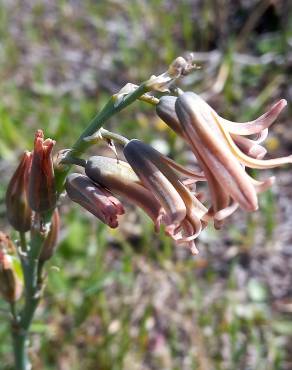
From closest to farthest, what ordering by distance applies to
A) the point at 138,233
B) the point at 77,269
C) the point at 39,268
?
the point at 39,268 < the point at 77,269 < the point at 138,233

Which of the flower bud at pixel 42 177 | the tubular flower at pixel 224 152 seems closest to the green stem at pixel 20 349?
the flower bud at pixel 42 177

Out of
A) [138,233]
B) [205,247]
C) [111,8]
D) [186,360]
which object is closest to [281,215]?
[205,247]

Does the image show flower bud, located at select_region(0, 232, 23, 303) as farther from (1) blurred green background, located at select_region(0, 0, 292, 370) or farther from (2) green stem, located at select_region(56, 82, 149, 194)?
(2) green stem, located at select_region(56, 82, 149, 194)

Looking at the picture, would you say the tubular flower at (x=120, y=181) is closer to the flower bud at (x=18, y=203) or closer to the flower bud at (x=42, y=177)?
the flower bud at (x=42, y=177)

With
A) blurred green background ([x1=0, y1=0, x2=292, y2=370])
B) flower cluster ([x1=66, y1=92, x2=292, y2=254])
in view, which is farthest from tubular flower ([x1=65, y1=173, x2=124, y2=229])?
blurred green background ([x1=0, y1=0, x2=292, y2=370])

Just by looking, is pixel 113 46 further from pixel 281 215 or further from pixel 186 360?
pixel 186 360

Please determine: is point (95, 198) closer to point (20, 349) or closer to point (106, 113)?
point (106, 113)

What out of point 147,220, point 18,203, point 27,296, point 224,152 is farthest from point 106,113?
point 147,220
